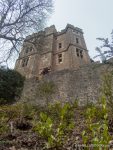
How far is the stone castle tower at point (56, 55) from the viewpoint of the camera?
2825 cm

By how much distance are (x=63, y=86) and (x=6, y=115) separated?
752 centimetres

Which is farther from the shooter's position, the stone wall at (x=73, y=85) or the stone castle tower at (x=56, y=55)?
the stone castle tower at (x=56, y=55)

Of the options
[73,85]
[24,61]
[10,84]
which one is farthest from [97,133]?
[24,61]

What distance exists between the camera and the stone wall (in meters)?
13.4

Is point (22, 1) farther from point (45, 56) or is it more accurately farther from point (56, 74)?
point (45, 56)

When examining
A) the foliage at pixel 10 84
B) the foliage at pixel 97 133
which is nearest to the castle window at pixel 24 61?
the foliage at pixel 10 84

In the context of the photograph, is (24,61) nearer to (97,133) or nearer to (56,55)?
(56,55)

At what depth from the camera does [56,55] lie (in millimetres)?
30656

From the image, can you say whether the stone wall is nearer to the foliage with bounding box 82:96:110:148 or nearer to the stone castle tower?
the foliage with bounding box 82:96:110:148

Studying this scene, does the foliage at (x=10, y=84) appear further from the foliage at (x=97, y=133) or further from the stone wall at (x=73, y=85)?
the foliage at (x=97, y=133)

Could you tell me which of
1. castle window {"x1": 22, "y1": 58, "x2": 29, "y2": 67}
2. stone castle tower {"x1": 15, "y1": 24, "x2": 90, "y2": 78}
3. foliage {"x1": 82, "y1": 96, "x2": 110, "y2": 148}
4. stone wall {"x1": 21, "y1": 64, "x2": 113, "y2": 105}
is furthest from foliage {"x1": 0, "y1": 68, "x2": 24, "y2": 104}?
castle window {"x1": 22, "y1": 58, "x2": 29, "y2": 67}

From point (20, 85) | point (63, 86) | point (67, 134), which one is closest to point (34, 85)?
point (20, 85)

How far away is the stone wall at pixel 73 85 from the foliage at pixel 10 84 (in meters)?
0.47

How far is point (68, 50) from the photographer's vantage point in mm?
29859
